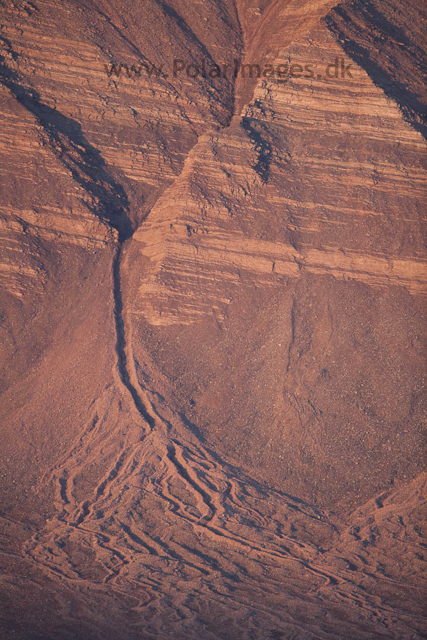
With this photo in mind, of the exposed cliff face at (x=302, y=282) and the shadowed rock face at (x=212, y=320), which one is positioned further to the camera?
the exposed cliff face at (x=302, y=282)

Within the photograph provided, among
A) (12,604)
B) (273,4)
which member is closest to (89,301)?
(12,604)

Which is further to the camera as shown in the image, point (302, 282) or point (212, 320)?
point (302, 282)

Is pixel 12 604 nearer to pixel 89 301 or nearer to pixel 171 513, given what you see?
pixel 171 513

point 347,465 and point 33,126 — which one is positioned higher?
point 33,126

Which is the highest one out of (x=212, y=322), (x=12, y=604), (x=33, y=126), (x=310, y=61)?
(x=310, y=61)

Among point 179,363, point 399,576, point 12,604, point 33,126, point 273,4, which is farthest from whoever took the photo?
point 273,4

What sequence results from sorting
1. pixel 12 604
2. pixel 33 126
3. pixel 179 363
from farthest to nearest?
pixel 33 126 → pixel 179 363 → pixel 12 604

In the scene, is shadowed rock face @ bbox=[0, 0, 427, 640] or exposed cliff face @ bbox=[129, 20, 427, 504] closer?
shadowed rock face @ bbox=[0, 0, 427, 640]

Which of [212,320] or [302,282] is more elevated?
[302,282]
